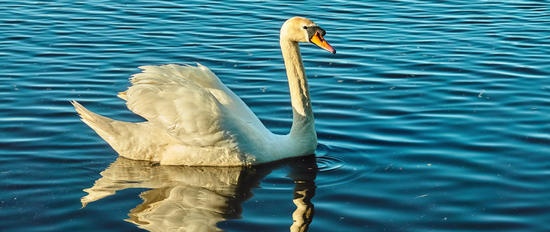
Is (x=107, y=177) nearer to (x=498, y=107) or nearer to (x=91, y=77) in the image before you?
(x=91, y=77)

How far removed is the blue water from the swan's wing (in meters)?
0.45

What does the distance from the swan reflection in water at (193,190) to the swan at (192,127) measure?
140 mm

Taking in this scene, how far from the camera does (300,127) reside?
1144 cm

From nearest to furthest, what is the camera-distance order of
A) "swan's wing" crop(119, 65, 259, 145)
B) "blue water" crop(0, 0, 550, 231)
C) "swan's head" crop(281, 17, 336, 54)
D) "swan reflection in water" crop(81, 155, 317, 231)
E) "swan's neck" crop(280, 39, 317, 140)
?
"swan reflection in water" crop(81, 155, 317, 231) → "blue water" crop(0, 0, 550, 231) → "swan's wing" crop(119, 65, 259, 145) → "swan's head" crop(281, 17, 336, 54) → "swan's neck" crop(280, 39, 317, 140)

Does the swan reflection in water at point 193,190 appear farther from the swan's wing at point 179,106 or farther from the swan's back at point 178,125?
the swan's wing at point 179,106

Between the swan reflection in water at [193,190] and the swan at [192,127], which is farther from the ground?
the swan at [192,127]

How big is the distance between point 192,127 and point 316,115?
278 centimetres

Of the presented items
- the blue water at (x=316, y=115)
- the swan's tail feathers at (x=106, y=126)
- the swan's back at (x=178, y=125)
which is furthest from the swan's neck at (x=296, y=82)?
the swan's tail feathers at (x=106, y=126)

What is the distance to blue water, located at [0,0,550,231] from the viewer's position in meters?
9.60

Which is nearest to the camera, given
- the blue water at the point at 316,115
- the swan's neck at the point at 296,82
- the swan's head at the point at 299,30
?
the blue water at the point at 316,115

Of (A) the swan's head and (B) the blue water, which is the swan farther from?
(B) the blue water

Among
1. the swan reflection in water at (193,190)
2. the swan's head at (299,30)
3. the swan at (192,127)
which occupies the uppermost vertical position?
the swan's head at (299,30)

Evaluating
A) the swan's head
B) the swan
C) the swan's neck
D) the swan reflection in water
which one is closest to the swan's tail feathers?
the swan

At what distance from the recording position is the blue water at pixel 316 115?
31.5ft
